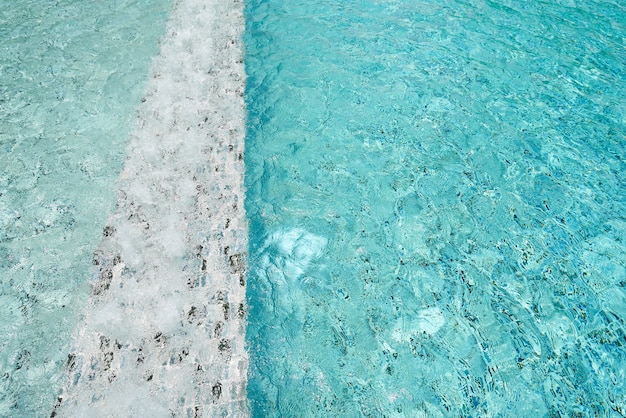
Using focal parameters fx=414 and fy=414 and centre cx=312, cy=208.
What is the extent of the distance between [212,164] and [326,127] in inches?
61.8

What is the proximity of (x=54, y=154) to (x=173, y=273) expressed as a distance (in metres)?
2.38

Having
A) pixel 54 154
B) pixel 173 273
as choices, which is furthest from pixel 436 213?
pixel 54 154

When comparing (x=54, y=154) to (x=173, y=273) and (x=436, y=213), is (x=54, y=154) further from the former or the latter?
(x=436, y=213)

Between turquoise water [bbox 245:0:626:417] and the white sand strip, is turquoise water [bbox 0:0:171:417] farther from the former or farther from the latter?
turquoise water [bbox 245:0:626:417]

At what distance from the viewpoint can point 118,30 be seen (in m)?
6.74

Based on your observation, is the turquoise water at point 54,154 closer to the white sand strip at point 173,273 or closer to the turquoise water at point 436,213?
the white sand strip at point 173,273

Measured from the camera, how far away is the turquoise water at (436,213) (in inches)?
140

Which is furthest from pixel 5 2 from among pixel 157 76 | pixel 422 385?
pixel 422 385

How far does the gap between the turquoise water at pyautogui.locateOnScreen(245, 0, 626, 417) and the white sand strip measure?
24 cm

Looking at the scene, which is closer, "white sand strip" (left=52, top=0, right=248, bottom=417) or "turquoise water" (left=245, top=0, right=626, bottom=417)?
"white sand strip" (left=52, top=0, right=248, bottom=417)

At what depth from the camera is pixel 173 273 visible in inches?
157

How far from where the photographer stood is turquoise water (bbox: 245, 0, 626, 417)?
3551 mm

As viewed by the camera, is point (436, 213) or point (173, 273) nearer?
point (173, 273)

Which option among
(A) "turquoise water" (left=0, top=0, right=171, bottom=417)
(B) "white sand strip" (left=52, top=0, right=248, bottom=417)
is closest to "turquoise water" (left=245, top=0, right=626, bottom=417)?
(B) "white sand strip" (left=52, top=0, right=248, bottom=417)
